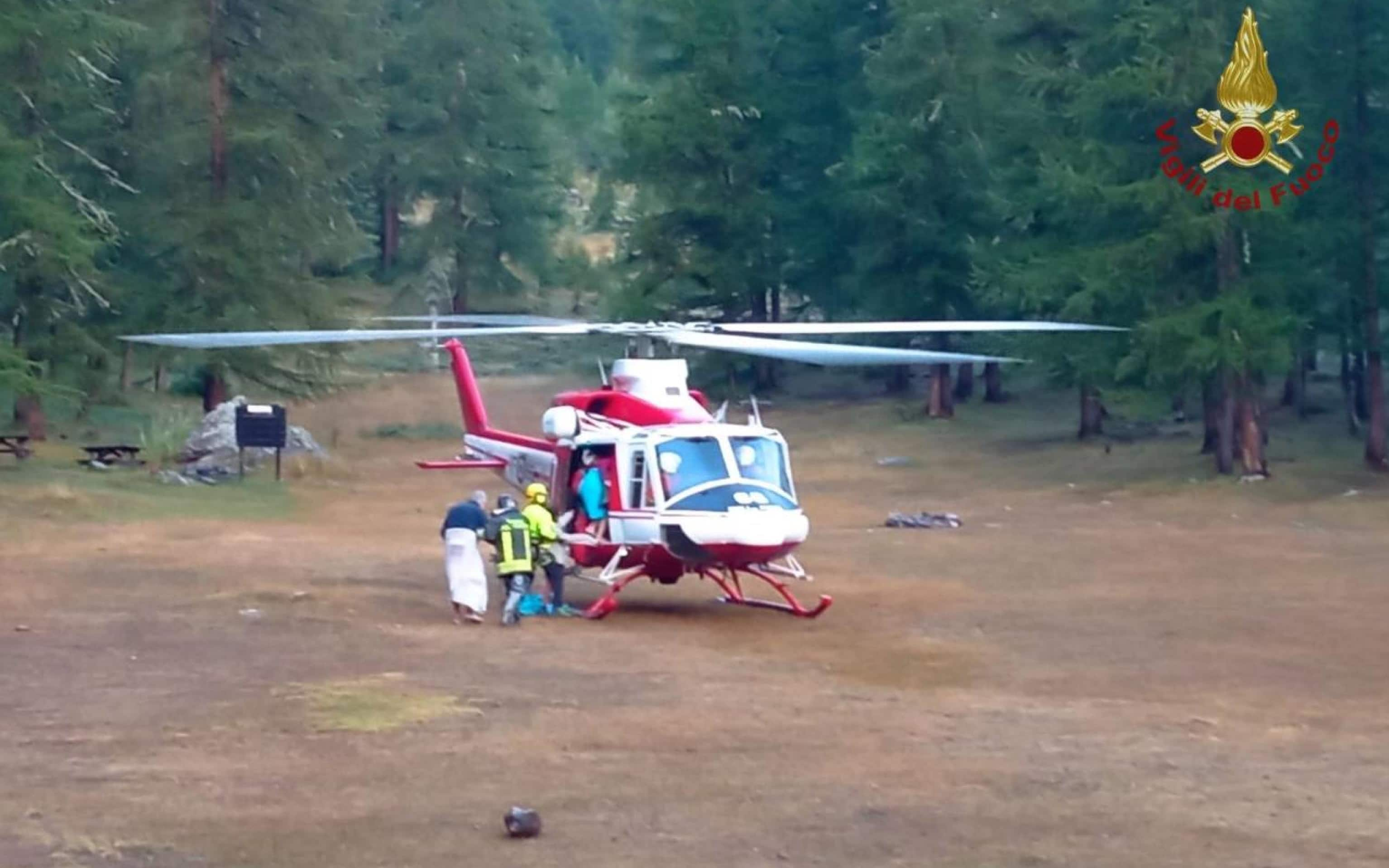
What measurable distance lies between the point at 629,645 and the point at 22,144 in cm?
1797

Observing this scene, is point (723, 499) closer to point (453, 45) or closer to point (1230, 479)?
point (1230, 479)

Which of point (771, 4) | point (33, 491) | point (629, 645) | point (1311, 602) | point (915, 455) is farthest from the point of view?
point (771, 4)

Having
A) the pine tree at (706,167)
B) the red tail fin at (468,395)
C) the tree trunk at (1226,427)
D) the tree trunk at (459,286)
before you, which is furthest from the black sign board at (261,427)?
the tree trunk at (459,286)

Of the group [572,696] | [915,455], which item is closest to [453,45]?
[915,455]

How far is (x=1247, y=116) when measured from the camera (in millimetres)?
30156

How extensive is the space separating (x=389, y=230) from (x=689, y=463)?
155ft

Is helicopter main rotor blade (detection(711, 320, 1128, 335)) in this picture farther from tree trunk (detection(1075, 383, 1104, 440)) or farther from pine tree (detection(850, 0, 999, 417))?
pine tree (detection(850, 0, 999, 417))

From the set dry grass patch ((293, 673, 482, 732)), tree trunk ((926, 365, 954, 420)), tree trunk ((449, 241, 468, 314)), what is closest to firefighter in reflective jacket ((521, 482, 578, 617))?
dry grass patch ((293, 673, 482, 732))

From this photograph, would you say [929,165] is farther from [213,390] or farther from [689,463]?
[689,463]

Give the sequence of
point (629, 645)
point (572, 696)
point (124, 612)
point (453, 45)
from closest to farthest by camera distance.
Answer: point (572, 696), point (629, 645), point (124, 612), point (453, 45)

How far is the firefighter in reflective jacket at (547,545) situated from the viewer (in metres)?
17.4

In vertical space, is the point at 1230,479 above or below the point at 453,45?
below

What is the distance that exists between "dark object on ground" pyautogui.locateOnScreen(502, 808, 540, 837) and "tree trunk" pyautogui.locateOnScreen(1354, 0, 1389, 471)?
24.2 metres

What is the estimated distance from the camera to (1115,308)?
3203 cm
